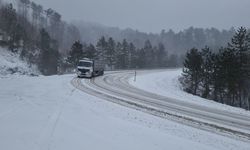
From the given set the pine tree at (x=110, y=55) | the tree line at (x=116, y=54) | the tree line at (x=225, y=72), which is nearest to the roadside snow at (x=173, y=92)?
the tree line at (x=225, y=72)

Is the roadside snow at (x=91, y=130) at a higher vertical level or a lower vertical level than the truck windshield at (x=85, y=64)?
lower

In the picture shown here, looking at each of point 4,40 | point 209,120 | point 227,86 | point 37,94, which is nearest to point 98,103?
point 37,94

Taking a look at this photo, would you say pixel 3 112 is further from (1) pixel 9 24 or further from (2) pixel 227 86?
(1) pixel 9 24

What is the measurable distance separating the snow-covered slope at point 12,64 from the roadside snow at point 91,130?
41.2 meters

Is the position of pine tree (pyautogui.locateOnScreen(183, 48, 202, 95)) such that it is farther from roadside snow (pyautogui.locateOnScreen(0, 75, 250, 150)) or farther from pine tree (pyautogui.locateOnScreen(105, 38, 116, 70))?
roadside snow (pyautogui.locateOnScreen(0, 75, 250, 150))

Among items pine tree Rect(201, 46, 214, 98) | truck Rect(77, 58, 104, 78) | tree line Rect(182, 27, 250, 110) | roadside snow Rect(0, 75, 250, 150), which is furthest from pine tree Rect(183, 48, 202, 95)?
roadside snow Rect(0, 75, 250, 150)

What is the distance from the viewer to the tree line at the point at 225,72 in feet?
173

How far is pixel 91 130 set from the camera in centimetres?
1270

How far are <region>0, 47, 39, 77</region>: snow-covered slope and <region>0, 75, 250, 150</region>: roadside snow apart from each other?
135 ft

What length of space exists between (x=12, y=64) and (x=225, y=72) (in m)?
43.2

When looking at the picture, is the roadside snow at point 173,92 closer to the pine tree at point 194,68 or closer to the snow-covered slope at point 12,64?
the pine tree at point 194,68

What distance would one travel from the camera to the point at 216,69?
5588 centimetres

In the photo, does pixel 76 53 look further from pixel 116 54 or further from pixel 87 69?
pixel 87 69

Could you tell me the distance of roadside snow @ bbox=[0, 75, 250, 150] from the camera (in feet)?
35.1
